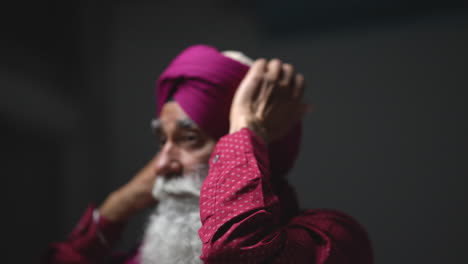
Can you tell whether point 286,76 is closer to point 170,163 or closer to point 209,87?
point 209,87

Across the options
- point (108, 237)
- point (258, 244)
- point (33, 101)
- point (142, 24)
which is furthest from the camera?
point (142, 24)

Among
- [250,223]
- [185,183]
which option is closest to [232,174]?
[250,223]

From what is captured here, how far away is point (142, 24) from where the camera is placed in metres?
1.68

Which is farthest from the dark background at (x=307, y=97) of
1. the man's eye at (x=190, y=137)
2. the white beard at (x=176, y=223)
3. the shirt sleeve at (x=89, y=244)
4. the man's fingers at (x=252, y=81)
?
the man's fingers at (x=252, y=81)

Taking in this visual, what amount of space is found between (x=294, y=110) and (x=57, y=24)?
120 centimetres

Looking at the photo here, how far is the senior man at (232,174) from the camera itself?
676 millimetres

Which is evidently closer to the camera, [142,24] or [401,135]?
[401,135]

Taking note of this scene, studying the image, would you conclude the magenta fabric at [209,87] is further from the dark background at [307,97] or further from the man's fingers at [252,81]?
the dark background at [307,97]

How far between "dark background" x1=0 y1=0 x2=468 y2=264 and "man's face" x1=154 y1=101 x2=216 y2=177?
14.1 inches

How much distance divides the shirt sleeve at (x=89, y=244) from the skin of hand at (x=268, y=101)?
2.07 ft

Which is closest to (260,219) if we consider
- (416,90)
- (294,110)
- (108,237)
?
(294,110)

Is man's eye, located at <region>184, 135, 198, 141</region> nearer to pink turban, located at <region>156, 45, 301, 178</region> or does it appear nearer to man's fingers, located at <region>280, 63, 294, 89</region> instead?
pink turban, located at <region>156, 45, 301, 178</region>

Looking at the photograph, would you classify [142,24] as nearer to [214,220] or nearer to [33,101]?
[33,101]

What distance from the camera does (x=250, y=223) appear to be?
2.18ft
